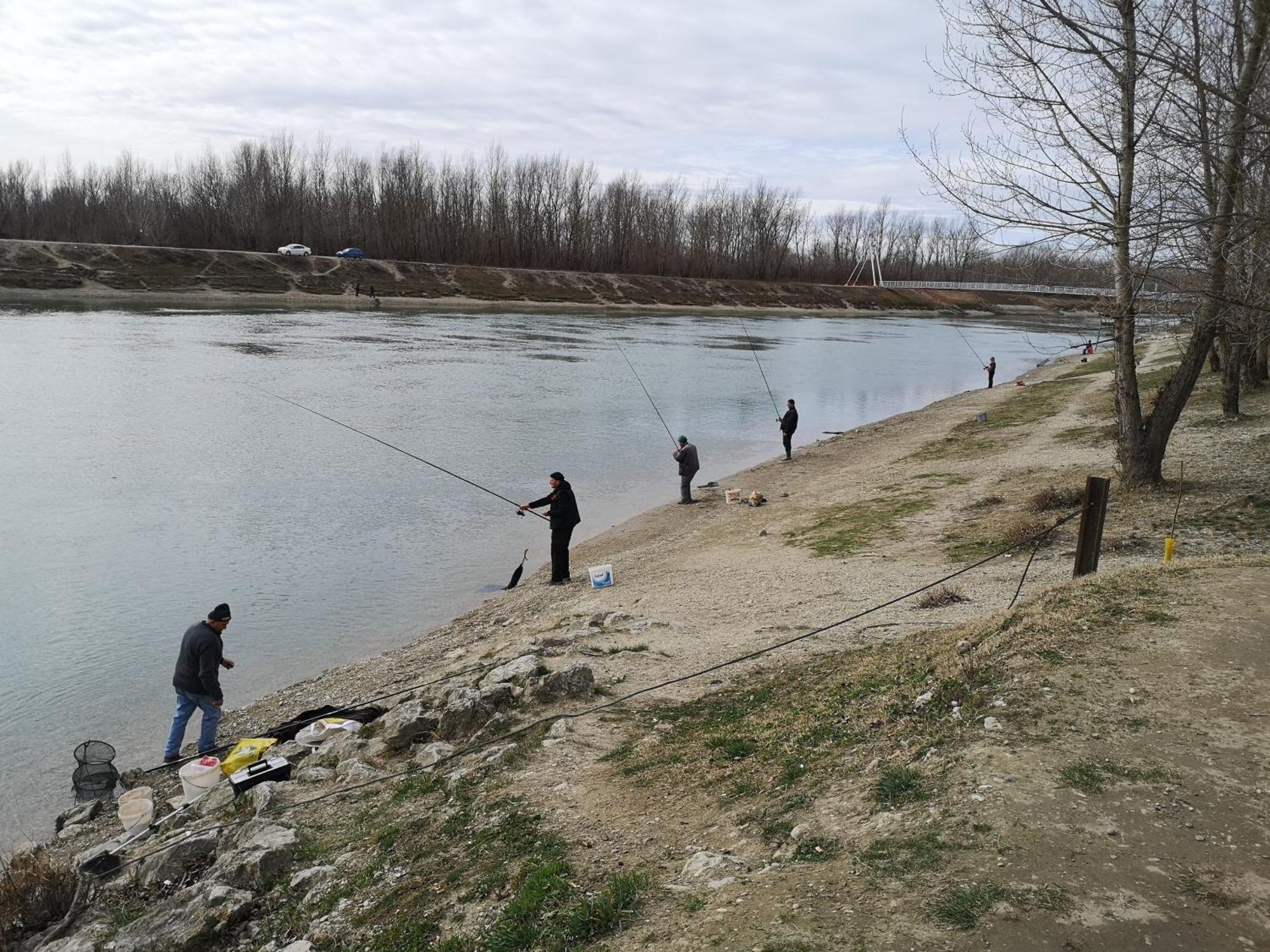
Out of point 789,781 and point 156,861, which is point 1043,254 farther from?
point 156,861

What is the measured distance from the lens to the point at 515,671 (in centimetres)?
830

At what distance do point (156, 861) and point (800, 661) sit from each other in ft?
17.3

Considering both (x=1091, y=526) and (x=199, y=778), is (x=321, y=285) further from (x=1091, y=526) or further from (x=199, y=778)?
(x=1091, y=526)

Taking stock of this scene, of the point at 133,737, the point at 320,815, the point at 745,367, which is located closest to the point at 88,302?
the point at 745,367

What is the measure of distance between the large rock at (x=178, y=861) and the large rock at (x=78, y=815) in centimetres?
174

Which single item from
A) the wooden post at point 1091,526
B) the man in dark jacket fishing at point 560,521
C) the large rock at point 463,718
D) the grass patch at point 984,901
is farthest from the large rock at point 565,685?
the man in dark jacket fishing at point 560,521

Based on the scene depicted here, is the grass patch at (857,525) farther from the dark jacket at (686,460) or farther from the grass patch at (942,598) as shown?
the dark jacket at (686,460)

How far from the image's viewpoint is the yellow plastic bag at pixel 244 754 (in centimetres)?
793

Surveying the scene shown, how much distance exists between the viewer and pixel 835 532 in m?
14.6

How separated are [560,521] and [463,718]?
5807mm

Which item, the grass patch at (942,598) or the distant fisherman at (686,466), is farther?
the distant fisherman at (686,466)

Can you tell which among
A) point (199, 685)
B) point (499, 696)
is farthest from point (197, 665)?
point (499, 696)

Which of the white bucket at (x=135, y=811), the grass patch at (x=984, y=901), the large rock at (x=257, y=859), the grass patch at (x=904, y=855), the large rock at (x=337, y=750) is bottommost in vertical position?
the white bucket at (x=135, y=811)

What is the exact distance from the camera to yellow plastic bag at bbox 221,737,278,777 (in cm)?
793
